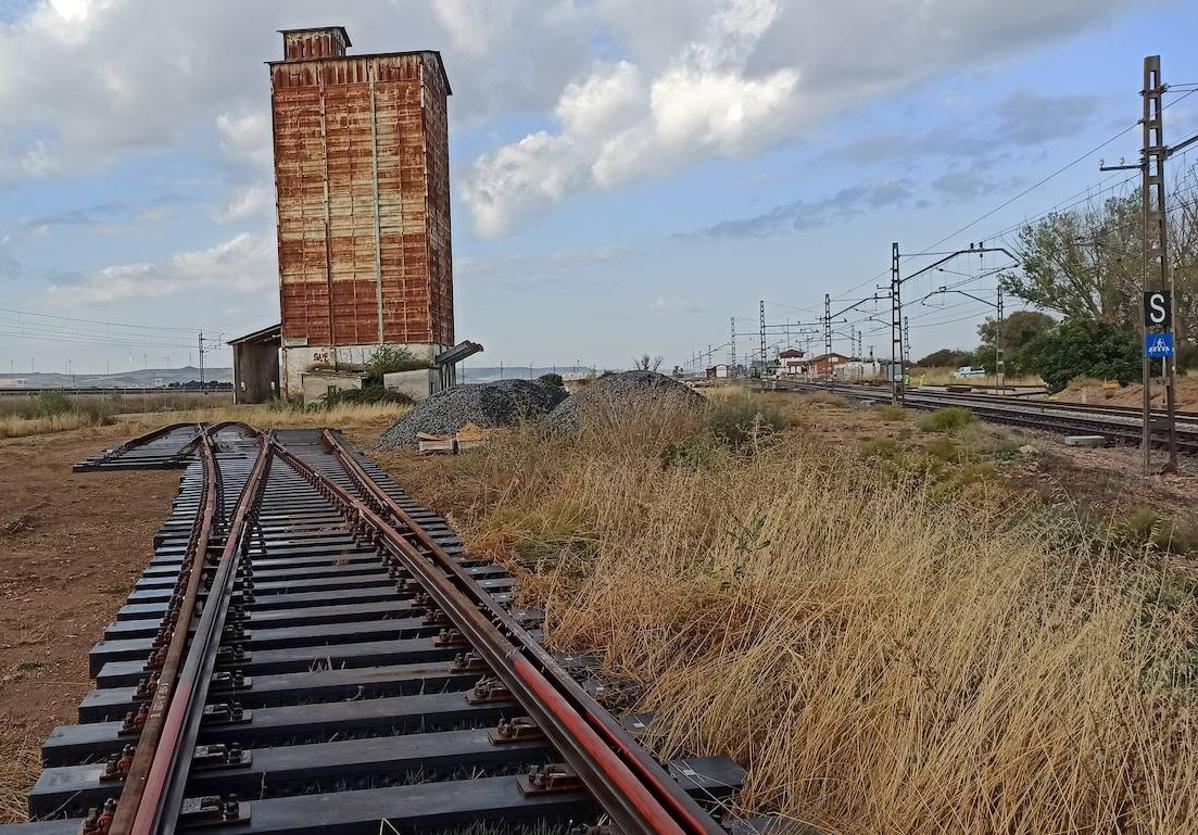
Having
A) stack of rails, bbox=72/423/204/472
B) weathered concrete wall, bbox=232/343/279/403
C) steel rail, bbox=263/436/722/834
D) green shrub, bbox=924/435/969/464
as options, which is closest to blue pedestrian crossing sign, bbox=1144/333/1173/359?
green shrub, bbox=924/435/969/464

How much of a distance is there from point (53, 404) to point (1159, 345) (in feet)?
126

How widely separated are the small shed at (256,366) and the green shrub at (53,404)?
7.88 meters

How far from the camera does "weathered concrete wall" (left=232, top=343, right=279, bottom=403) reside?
1955 inches

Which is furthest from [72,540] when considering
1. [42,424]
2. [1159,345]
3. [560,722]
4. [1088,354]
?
[1088,354]

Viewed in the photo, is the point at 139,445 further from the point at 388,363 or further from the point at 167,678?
the point at 167,678

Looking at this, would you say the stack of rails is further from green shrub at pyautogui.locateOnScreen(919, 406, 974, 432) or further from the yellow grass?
green shrub at pyautogui.locateOnScreen(919, 406, 974, 432)

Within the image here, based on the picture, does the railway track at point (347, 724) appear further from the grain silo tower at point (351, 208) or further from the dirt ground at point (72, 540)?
the grain silo tower at point (351, 208)

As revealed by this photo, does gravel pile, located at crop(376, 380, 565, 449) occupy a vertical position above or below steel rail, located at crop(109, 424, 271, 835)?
above

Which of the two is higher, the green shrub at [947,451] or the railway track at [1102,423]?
the railway track at [1102,423]

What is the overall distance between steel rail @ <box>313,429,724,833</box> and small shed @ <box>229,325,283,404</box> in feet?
139

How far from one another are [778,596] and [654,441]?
9.31m

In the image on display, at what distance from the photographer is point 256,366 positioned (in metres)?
51.8

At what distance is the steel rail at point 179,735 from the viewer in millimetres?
3301

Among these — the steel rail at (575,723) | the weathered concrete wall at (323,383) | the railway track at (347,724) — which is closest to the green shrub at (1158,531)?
the railway track at (347,724)
